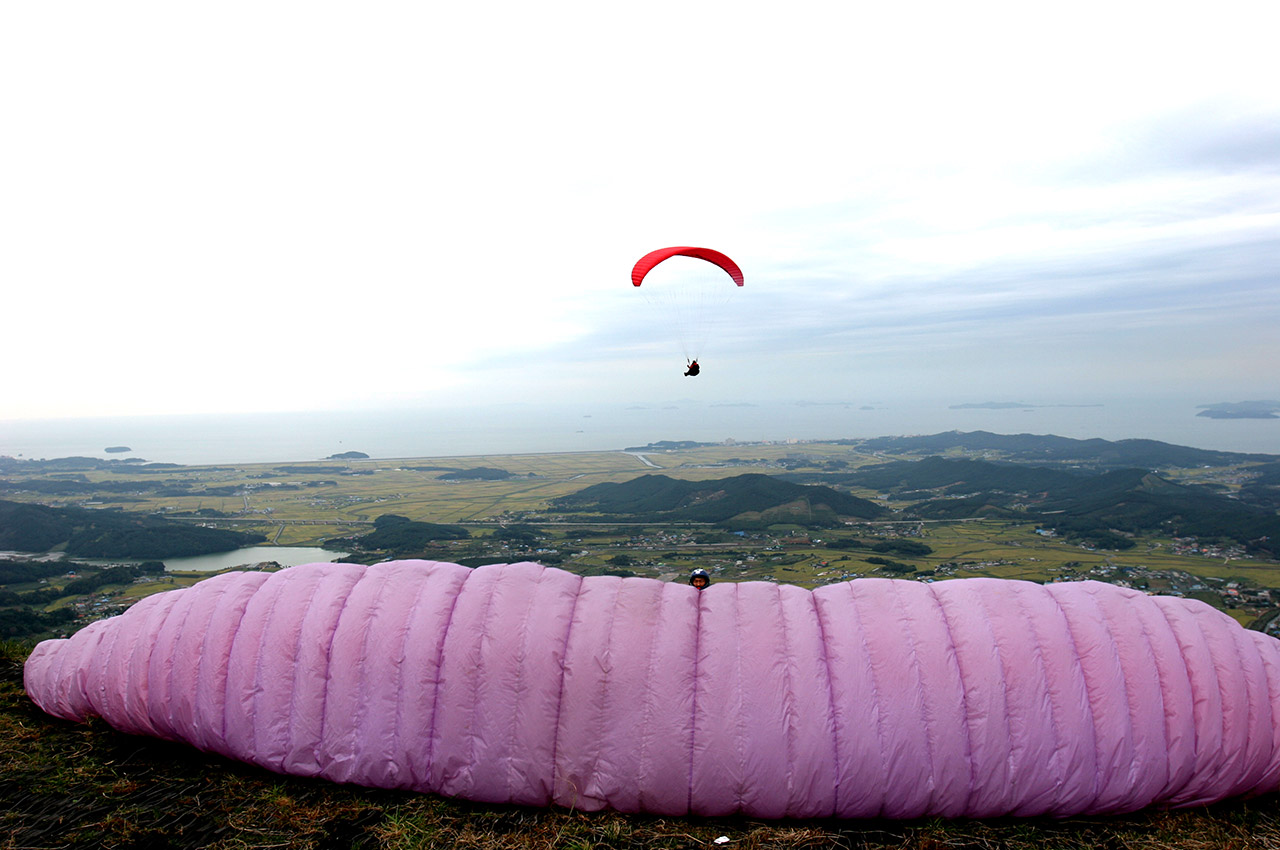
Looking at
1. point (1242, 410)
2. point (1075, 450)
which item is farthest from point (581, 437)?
point (1242, 410)

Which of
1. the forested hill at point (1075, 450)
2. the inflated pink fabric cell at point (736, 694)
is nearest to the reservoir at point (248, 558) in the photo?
the inflated pink fabric cell at point (736, 694)

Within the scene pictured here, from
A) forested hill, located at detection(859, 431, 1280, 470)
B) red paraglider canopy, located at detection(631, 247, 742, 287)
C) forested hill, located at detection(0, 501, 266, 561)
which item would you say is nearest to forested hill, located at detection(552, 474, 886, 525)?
forested hill, located at detection(0, 501, 266, 561)

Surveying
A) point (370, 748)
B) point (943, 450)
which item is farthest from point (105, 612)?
point (943, 450)

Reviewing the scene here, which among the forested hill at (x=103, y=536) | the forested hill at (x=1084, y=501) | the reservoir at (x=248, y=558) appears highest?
the forested hill at (x=103, y=536)

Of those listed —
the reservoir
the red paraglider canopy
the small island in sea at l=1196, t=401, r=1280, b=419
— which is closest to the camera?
the red paraglider canopy

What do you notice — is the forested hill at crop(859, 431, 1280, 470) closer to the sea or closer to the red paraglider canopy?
the sea

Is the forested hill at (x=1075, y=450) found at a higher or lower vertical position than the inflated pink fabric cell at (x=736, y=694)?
lower

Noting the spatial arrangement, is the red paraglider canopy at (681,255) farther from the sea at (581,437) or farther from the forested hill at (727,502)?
the sea at (581,437)
